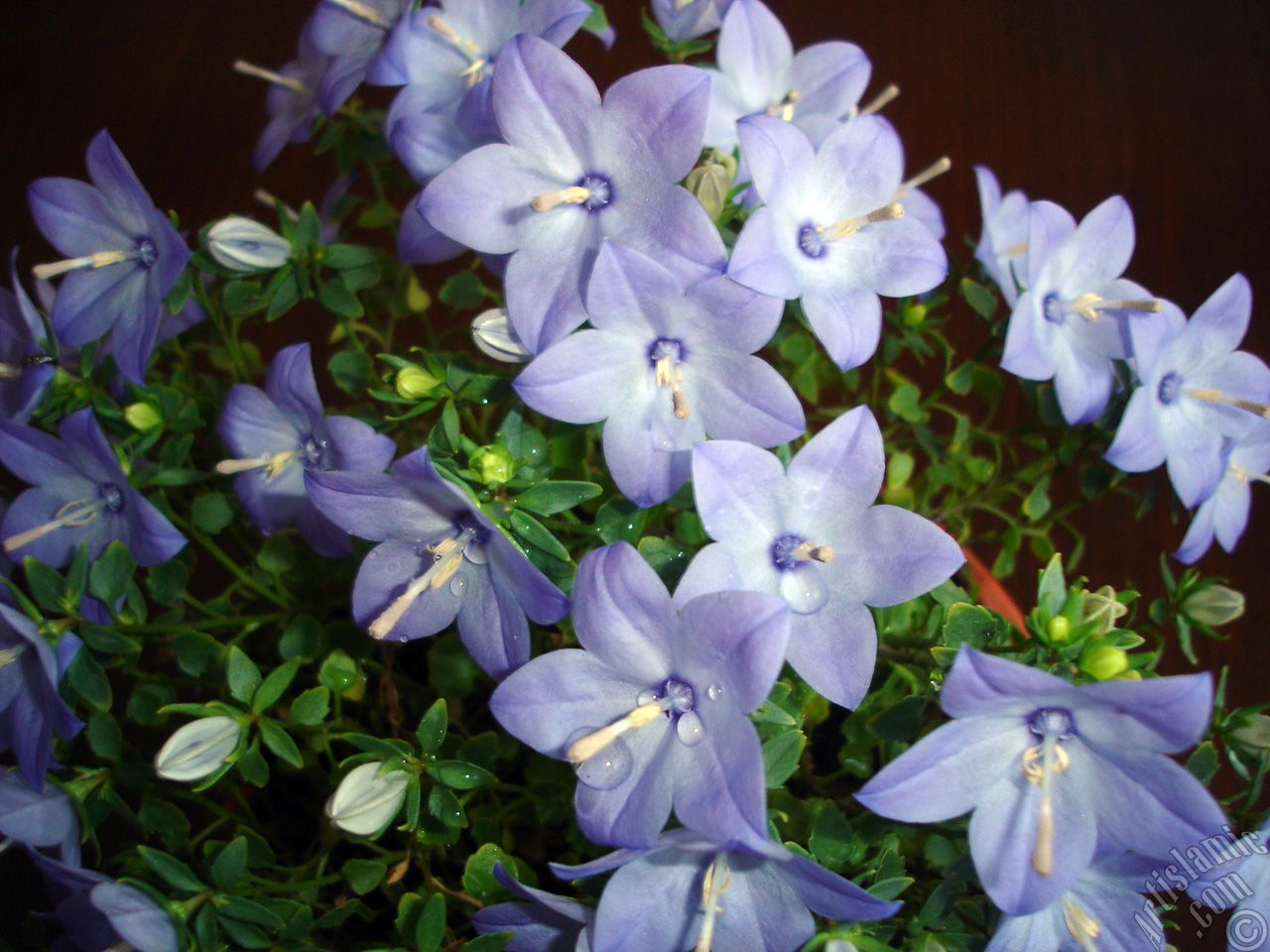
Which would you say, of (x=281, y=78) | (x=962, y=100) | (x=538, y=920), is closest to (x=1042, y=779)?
(x=538, y=920)

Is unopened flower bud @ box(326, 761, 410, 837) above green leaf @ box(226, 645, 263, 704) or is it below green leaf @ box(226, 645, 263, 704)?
below

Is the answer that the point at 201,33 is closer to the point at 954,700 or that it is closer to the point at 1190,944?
the point at 954,700

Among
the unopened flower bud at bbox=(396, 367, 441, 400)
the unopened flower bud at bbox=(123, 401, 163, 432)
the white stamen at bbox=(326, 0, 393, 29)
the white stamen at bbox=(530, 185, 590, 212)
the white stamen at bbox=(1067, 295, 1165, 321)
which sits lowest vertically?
the unopened flower bud at bbox=(123, 401, 163, 432)

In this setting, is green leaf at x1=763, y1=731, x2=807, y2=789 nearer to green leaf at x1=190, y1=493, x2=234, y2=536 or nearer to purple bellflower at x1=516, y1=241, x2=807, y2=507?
purple bellflower at x1=516, y1=241, x2=807, y2=507

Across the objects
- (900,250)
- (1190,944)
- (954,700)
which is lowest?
(1190,944)

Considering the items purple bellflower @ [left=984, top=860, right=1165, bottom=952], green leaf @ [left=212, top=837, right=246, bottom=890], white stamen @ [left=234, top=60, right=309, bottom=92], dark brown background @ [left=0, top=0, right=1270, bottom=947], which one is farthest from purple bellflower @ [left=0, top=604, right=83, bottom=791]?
dark brown background @ [left=0, top=0, right=1270, bottom=947]

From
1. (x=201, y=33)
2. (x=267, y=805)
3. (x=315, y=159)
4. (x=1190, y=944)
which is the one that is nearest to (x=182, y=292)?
(x=267, y=805)
